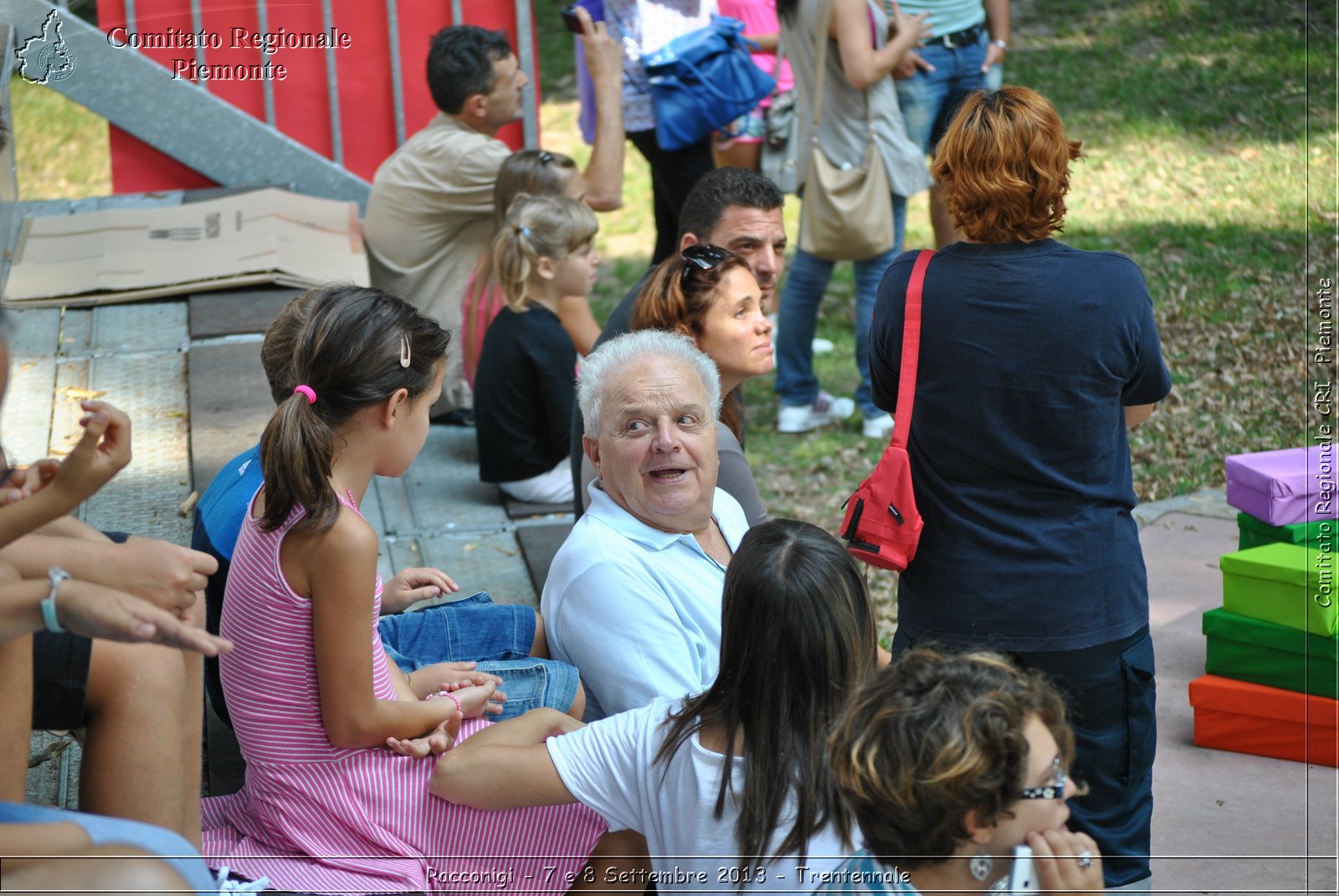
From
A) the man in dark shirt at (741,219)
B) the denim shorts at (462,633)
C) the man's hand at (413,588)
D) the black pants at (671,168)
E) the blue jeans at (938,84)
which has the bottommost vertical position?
the denim shorts at (462,633)

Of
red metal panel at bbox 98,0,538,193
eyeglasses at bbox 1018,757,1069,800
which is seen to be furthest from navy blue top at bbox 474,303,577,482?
red metal panel at bbox 98,0,538,193

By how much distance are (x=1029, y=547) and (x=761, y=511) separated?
674 millimetres

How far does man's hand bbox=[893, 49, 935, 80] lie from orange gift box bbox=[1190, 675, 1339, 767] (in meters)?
3.13

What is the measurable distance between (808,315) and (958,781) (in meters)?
4.50

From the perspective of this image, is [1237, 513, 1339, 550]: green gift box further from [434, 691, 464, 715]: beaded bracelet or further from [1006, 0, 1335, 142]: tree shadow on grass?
[1006, 0, 1335, 142]: tree shadow on grass

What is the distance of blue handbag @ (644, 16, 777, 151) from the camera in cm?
560

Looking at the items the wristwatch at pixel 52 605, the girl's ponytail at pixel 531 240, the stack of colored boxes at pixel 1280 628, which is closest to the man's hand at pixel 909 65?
the girl's ponytail at pixel 531 240

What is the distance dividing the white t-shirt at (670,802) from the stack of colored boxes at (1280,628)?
6.61 feet

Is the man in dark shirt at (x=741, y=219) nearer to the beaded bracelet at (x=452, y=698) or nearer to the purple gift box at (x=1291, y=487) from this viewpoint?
the purple gift box at (x=1291, y=487)

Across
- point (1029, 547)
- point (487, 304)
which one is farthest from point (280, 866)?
point (487, 304)

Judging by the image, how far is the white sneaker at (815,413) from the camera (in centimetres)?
609

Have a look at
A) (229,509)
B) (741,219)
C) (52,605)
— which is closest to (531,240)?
(741,219)

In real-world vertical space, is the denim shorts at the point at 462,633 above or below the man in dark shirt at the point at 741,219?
below

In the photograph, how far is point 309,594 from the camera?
85.0 inches
